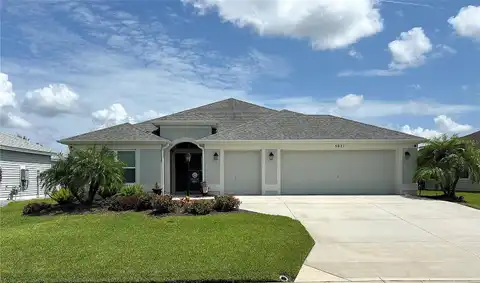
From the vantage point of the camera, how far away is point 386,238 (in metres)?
10.2

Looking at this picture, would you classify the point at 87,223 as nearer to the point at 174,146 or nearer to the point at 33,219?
the point at 33,219

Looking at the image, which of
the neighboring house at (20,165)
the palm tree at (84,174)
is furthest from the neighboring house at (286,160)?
the palm tree at (84,174)

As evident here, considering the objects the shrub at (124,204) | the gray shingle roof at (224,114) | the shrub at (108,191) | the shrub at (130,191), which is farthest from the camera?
the gray shingle roof at (224,114)

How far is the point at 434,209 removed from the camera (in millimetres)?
15023

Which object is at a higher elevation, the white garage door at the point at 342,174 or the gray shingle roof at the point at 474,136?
the gray shingle roof at the point at 474,136

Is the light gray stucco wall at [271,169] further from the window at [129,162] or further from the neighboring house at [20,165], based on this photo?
the neighboring house at [20,165]

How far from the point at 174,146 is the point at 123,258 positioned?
1446cm

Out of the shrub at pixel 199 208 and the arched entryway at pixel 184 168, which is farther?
the arched entryway at pixel 184 168

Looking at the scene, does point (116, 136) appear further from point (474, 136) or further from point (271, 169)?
point (474, 136)

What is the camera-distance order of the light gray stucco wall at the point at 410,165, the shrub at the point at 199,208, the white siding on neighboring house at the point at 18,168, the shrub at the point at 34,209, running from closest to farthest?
the shrub at the point at 199,208 < the shrub at the point at 34,209 < the light gray stucco wall at the point at 410,165 < the white siding on neighboring house at the point at 18,168

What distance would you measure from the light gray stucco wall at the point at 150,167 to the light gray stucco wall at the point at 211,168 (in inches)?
88.3

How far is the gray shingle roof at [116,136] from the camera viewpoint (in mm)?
19984

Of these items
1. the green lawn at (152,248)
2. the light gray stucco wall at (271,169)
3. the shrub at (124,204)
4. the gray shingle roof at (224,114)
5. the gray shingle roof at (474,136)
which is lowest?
the green lawn at (152,248)

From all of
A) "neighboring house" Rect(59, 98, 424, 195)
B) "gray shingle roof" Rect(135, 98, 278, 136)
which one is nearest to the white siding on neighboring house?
"neighboring house" Rect(59, 98, 424, 195)
